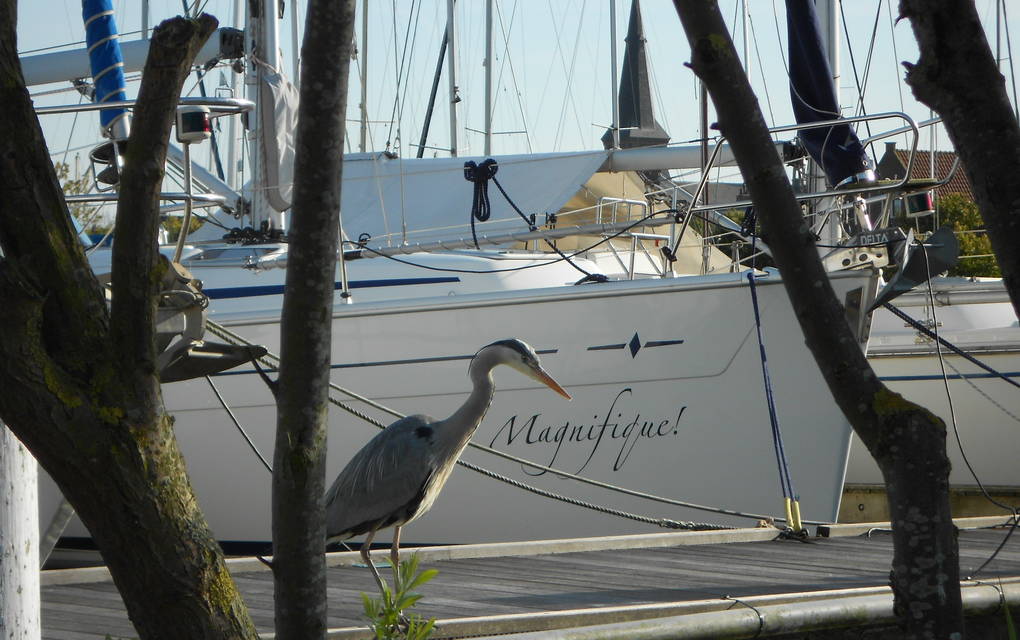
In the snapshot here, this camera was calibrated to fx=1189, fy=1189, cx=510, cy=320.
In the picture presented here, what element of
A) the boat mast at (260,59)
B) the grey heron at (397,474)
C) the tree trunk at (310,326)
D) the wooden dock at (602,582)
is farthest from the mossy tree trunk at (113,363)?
the boat mast at (260,59)

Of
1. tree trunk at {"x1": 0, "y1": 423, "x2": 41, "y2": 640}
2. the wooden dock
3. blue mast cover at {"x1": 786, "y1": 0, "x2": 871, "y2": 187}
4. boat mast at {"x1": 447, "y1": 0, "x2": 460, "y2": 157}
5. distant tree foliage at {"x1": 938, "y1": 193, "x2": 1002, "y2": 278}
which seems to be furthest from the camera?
distant tree foliage at {"x1": 938, "y1": 193, "x2": 1002, "y2": 278}

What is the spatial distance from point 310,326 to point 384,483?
3.09 m

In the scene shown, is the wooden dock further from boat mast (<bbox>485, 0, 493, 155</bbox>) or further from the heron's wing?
boat mast (<bbox>485, 0, 493, 155</bbox>)

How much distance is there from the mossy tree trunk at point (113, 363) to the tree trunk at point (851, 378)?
906 mm

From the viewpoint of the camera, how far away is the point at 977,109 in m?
1.75

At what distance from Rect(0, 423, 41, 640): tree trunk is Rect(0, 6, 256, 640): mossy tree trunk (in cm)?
139

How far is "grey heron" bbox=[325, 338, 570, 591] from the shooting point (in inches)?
197

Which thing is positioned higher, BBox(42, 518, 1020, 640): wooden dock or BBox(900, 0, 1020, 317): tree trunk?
BBox(900, 0, 1020, 317): tree trunk

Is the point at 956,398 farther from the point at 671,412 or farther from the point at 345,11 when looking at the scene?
the point at 345,11

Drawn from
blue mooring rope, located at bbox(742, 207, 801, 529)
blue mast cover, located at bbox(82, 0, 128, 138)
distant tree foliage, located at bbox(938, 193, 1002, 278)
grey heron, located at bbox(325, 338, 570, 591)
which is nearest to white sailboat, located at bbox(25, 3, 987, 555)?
blue mooring rope, located at bbox(742, 207, 801, 529)

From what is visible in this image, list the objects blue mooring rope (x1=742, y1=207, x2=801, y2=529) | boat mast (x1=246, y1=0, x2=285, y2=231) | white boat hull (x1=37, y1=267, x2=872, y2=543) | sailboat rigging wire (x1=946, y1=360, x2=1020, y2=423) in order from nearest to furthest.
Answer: blue mooring rope (x1=742, y1=207, x2=801, y2=529) → white boat hull (x1=37, y1=267, x2=872, y2=543) → boat mast (x1=246, y1=0, x2=285, y2=231) → sailboat rigging wire (x1=946, y1=360, x2=1020, y2=423)

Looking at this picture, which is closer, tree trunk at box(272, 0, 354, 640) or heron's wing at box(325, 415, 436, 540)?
tree trunk at box(272, 0, 354, 640)

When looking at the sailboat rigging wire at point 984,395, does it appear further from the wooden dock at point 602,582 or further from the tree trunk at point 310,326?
the tree trunk at point 310,326

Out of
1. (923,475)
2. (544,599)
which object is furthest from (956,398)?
(923,475)
